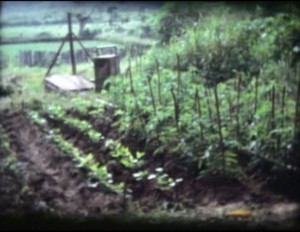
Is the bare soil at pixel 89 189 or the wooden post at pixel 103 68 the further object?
the wooden post at pixel 103 68

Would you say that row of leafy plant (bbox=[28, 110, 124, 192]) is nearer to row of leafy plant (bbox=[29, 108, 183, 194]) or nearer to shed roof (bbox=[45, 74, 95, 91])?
row of leafy plant (bbox=[29, 108, 183, 194])

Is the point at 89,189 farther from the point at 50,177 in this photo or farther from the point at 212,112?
the point at 212,112

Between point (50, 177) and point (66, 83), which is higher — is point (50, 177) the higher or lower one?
the lower one

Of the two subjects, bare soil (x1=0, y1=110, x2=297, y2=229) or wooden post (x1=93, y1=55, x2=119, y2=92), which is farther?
wooden post (x1=93, y1=55, x2=119, y2=92)

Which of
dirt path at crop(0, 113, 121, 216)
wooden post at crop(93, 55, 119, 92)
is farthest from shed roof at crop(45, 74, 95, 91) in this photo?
dirt path at crop(0, 113, 121, 216)

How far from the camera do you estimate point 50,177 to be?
1.94 meters

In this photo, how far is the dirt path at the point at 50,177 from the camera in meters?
1.90

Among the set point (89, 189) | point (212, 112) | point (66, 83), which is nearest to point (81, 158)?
point (89, 189)

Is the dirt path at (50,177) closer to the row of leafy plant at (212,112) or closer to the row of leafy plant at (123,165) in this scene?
the row of leafy plant at (123,165)

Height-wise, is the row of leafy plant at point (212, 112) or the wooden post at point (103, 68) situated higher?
the wooden post at point (103, 68)

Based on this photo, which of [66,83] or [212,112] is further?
[66,83]

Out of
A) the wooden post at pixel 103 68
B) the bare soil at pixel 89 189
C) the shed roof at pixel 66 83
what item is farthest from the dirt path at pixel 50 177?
the wooden post at pixel 103 68

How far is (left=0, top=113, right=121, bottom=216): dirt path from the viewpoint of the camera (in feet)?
6.23

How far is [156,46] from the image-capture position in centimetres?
194
